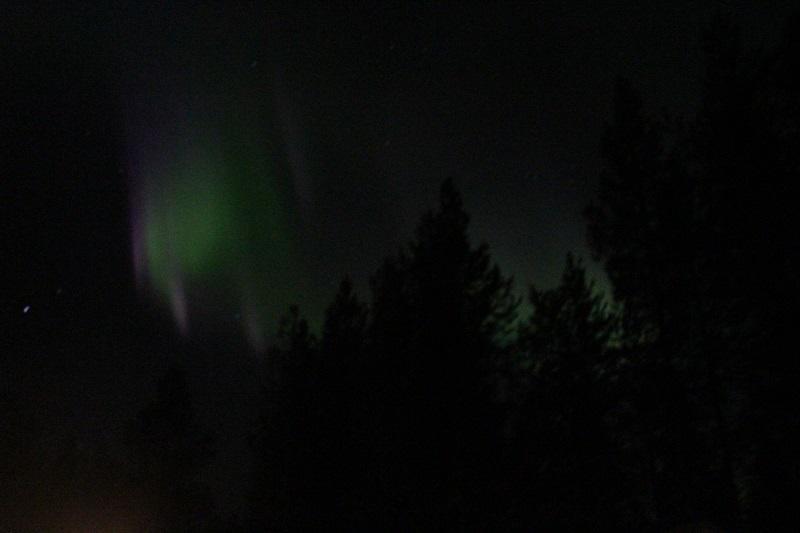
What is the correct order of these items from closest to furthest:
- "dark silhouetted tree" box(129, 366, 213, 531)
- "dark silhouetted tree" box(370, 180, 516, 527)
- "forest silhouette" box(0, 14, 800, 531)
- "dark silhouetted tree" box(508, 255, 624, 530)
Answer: "forest silhouette" box(0, 14, 800, 531)
"dark silhouetted tree" box(370, 180, 516, 527)
"dark silhouetted tree" box(508, 255, 624, 530)
"dark silhouetted tree" box(129, 366, 213, 531)

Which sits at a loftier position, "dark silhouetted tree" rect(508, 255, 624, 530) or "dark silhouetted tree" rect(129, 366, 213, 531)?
"dark silhouetted tree" rect(129, 366, 213, 531)

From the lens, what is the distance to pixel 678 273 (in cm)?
1788

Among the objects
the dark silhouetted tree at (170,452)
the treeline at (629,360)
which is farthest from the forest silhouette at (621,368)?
the dark silhouetted tree at (170,452)

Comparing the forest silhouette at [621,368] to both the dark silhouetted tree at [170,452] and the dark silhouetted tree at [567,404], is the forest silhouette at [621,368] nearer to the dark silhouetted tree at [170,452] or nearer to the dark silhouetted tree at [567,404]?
the dark silhouetted tree at [567,404]

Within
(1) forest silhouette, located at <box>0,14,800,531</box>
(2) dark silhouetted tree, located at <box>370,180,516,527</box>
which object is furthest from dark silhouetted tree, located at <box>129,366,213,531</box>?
(2) dark silhouetted tree, located at <box>370,180,516,527</box>

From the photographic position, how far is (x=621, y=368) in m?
20.3

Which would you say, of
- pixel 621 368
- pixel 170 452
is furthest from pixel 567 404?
pixel 170 452

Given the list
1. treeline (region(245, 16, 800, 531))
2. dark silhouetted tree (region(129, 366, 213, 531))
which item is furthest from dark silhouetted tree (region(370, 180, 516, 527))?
dark silhouetted tree (region(129, 366, 213, 531))

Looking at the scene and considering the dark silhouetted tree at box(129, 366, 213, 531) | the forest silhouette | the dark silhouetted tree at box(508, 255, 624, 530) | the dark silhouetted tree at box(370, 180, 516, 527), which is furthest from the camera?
the dark silhouetted tree at box(129, 366, 213, 531)

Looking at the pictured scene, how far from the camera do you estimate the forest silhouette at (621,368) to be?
1546 cm

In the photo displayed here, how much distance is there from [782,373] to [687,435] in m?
4.21

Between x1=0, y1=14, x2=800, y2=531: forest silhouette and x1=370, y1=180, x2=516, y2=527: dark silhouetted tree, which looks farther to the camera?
x1=370, y1=180, x2=516, y2=527: dark silhouetted tree

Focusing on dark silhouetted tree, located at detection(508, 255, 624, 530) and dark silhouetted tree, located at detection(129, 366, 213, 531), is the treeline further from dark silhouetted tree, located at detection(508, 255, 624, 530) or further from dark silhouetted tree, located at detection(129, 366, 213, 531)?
dark silhouetted tree, located at detection(129, 366, 213, 531)

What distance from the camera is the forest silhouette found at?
15461 millimetres
